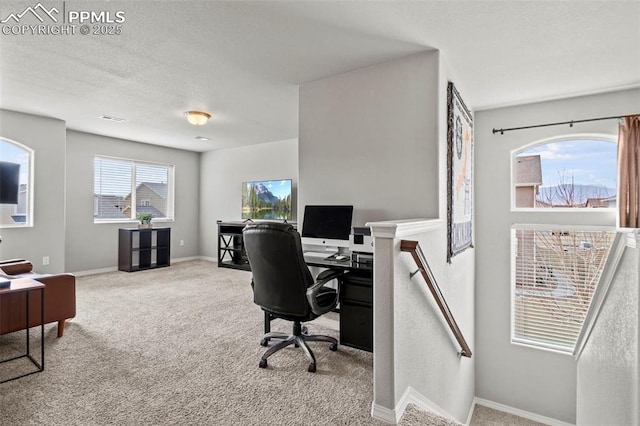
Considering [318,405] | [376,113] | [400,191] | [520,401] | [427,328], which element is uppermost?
[376,113]

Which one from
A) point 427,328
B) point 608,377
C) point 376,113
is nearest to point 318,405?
point 427,328

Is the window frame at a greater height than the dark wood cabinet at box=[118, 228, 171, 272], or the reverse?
the window frame

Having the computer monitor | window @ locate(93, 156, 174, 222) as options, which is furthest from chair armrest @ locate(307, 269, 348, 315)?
window @ locate(93, 156, 174, 222)

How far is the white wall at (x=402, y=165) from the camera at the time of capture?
7.91 ft

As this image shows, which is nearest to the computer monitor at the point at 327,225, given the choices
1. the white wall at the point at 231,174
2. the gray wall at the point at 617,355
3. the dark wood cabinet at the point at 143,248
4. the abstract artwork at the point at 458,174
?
the abstract artwork at the point at 458,174

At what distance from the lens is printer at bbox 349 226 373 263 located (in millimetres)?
2744

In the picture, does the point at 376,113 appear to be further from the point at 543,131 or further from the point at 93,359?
the point at 93,359

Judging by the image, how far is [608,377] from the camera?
2.28 metres

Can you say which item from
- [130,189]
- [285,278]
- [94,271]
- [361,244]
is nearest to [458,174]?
[361,244]

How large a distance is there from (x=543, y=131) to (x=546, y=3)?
2.30 meters

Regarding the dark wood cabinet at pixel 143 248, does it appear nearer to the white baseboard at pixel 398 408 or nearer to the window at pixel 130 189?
the window at pixel 130 189

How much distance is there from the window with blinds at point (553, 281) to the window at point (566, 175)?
365 millimetres

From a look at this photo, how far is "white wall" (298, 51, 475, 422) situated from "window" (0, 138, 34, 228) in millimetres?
4078

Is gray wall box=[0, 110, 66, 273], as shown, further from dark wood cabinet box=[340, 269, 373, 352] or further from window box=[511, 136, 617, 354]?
window box=[511, 136, 617, 354]
